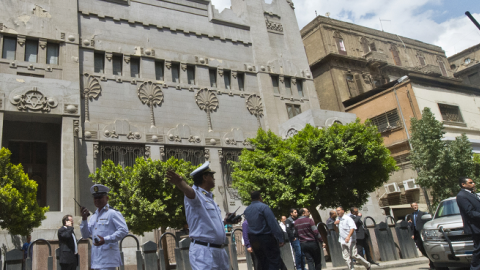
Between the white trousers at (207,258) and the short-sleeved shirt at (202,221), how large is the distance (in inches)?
4.0

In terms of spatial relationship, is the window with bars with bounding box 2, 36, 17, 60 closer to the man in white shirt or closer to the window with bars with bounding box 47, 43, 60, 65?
the window with bars with bounding box 47, 43, 60, 65

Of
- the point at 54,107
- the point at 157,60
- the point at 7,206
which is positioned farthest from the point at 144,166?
the point at 157,60

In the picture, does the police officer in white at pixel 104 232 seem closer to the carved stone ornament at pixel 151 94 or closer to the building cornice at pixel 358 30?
the carved stone ornament at pixel 151 94

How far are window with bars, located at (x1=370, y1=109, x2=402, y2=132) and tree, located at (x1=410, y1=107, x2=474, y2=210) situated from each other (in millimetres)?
7304

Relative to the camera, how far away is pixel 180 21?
26891 millimetres

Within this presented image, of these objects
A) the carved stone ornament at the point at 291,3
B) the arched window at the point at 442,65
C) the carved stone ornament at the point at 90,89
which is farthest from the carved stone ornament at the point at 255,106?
the arched window at the point at 442,65

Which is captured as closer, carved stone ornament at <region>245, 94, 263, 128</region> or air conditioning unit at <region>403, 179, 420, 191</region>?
carved stone ornament at <region>245, 94, 263, 128</region>

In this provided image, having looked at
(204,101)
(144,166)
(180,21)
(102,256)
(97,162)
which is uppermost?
(180,21)

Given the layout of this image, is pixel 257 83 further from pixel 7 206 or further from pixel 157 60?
pixel 7 206

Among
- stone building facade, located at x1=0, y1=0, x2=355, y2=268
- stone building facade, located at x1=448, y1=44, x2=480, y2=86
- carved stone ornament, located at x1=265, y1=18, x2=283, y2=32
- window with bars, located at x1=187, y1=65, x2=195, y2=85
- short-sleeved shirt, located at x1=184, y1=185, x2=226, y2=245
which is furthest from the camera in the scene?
stone building facade, located at x1=448, y1=44, x2=480, y2=86

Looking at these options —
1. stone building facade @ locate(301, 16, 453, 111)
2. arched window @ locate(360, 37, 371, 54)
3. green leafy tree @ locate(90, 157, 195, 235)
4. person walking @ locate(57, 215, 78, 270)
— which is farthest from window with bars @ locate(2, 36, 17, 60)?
arched window @ locate(360, 37, 371, 54)

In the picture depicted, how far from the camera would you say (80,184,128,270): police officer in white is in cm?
543

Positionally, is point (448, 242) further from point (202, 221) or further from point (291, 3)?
point (291, 3)

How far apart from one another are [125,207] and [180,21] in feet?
53.4
